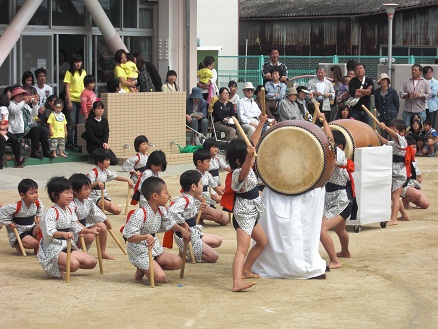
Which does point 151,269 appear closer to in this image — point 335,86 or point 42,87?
point 42,87

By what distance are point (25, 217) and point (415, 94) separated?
11.7 meters

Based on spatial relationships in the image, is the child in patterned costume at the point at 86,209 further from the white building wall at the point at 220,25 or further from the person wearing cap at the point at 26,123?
the white building wall at the point at 220,25

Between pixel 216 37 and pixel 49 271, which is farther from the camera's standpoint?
pixel 216 37

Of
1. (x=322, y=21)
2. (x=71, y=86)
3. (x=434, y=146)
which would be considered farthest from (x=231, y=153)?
(x=322, y=21)

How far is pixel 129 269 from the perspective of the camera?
9.76m

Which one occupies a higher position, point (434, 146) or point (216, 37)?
point (216, 37)

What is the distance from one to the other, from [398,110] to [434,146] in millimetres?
1018

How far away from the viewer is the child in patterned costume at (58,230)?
9.07 m

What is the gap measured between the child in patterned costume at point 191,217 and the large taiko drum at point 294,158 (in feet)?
2.23

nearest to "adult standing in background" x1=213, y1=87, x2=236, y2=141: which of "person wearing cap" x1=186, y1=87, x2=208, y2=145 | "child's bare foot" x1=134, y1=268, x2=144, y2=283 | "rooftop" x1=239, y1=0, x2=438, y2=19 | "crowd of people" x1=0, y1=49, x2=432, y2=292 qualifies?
"crowd of people" x1=0, y1=49, x2=432, y2=292

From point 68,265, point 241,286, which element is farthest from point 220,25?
point 241,286

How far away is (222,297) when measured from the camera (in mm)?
8508

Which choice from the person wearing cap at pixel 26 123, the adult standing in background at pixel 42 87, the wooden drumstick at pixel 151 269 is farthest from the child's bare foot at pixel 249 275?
the adult standing in background at pixel 42 87

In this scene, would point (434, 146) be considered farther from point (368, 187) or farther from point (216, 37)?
point (216, 37)
